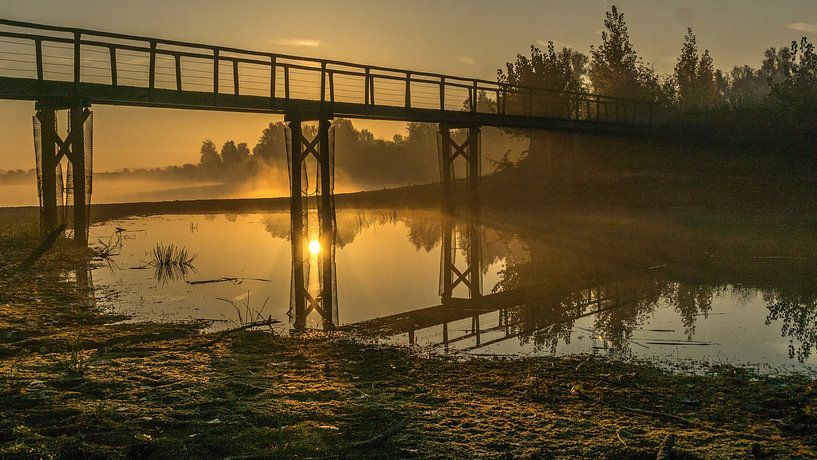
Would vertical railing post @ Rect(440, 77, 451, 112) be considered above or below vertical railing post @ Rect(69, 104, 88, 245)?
above

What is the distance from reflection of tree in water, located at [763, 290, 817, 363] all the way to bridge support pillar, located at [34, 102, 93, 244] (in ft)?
47.0

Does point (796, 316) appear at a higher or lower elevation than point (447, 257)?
lower

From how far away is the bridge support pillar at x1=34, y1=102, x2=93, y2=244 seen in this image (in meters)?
16.2

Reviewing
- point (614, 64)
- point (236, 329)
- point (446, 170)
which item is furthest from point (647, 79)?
point (236, 329)

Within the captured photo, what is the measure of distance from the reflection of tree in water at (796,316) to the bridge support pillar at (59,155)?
14.3m

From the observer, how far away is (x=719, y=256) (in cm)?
1638

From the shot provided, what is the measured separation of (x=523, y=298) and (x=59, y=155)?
456 inches

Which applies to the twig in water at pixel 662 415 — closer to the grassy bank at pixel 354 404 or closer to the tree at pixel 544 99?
the grassy bank at pixel 354 404

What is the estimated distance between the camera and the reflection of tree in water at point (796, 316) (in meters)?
8.04

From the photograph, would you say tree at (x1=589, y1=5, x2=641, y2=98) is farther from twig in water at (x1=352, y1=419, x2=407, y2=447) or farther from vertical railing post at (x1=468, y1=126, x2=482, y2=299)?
twig in water at (x1=352, y1=419, x2=407, y2=447)

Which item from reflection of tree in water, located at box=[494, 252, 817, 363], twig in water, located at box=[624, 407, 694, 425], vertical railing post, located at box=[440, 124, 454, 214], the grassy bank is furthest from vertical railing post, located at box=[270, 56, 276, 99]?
twig in water, located at box=[624, 407, 694, 425]

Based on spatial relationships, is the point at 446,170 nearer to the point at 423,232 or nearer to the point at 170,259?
the point at 423,232

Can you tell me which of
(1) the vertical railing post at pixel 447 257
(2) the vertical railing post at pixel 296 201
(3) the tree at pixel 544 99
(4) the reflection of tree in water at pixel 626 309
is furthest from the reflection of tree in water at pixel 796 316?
(3) the tree at pixel 544 99

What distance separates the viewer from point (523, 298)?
11609mm
